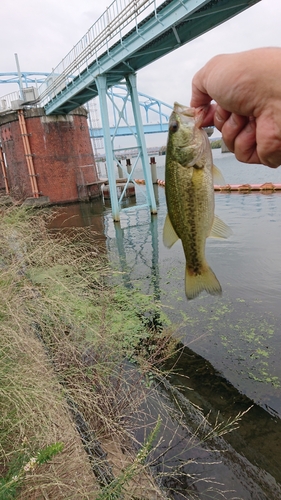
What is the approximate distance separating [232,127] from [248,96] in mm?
308

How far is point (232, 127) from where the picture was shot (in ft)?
6.31

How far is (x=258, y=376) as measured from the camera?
4.87m

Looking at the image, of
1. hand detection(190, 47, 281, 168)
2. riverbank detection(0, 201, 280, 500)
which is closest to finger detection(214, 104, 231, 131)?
hand detection(190, 47, 281, 168)

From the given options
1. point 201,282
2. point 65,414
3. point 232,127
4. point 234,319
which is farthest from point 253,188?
point 232,127

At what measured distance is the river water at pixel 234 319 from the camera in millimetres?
4336

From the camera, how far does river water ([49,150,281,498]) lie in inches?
171

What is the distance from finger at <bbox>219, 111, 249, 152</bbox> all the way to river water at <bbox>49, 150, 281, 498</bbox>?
10.8ft

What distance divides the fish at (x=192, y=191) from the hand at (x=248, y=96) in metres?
0.17

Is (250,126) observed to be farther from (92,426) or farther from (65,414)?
(92,426)

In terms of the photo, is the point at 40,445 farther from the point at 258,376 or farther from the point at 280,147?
the point at 258,376

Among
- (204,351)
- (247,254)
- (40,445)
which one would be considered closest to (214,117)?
(40,445)

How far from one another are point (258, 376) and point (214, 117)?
395 centimetres

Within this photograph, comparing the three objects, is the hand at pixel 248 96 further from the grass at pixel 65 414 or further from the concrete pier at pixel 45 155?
the concrete pier at pixel 45 155

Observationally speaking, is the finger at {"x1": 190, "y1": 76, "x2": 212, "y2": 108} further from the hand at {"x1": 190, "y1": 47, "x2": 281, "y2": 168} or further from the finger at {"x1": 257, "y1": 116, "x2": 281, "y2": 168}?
the finger at {"x1": 257, "y1": 116, "x2": 281, "y2": 168}
